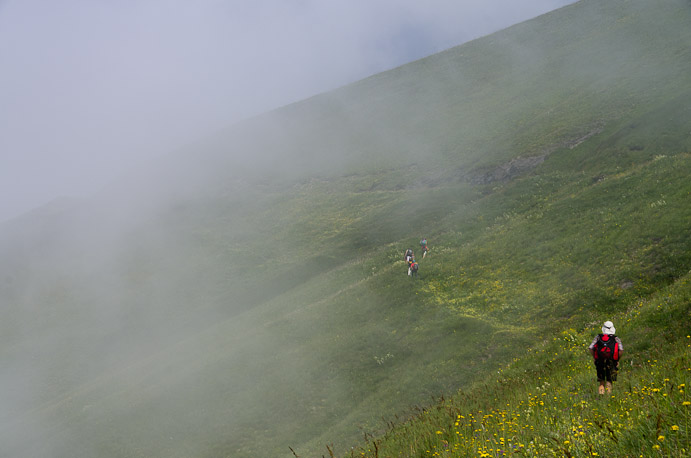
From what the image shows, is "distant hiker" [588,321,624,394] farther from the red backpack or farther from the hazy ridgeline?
the hazy ridgeline

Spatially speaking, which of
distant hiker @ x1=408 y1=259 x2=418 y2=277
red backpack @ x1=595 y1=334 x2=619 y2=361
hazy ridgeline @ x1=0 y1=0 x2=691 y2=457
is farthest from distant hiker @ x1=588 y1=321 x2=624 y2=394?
distant hiker @ x1=408 y1=259 x2=418 y2=277

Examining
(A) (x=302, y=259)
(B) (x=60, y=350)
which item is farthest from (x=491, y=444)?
(B) (x=60, y=350)

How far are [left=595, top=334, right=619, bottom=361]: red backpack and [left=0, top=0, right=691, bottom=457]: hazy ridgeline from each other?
13.7 metres

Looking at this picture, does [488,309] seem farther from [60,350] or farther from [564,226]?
[60,350]

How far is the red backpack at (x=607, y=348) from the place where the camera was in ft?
36.9

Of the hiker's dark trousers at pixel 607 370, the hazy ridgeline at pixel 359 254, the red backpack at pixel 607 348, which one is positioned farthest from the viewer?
the hazy ridgeline at pixel 359 254

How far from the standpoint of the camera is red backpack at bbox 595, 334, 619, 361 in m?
11.2

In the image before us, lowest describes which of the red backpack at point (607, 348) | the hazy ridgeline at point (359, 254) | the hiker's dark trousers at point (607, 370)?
the hazy ridgeline at point (359, 254)

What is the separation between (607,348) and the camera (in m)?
11.5

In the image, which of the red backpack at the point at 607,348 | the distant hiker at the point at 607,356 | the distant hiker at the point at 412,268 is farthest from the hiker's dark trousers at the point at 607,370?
the distant hiker at the point at 412,268

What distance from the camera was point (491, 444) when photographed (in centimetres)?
728

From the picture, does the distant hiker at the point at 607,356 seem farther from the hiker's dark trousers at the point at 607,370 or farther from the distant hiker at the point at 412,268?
the distant hiker at the point at 412,268

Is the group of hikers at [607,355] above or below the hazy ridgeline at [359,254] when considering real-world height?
above

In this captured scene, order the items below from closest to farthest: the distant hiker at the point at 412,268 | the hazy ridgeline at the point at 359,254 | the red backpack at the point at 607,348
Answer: the red backpack at the point at 607,348, the hazy ridgeline at the point at 359,254, the distant hiker at the point at 412,268
